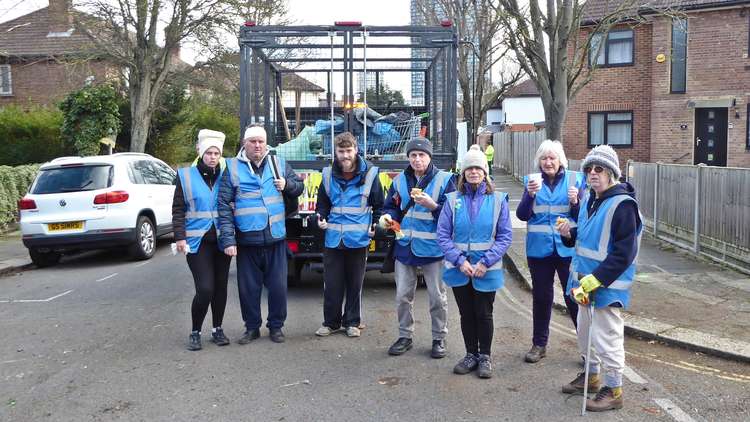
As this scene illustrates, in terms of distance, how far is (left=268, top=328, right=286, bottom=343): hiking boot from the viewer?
6.33m

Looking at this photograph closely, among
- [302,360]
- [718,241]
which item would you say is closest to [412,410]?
[302,360]


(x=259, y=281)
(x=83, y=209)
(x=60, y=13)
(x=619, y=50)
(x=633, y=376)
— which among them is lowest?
(x=633, y=376)

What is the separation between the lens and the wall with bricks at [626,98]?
22922 mm

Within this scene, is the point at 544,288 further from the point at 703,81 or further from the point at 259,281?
the point at 703,81

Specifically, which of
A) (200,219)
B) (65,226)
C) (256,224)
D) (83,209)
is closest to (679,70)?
(83,209)

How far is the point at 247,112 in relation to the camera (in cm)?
819

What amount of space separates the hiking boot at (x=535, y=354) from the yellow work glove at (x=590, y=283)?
4.43 ft

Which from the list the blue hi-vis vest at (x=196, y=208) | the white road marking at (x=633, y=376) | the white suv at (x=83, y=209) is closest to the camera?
the white road marking at (x=633, y=376)

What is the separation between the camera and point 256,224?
614 cm

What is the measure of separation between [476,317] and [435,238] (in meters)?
0.77

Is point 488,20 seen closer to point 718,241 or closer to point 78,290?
point 718,241

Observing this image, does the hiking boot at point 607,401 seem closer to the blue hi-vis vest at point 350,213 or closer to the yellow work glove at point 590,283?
the yellow work glove at point 590,283

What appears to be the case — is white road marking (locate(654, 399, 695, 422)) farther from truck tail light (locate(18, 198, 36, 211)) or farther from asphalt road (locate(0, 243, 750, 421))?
truck tail light (locate(18, 198, 36, 211))

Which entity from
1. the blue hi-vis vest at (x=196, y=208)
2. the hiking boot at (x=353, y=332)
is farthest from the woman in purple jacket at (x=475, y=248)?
the blue hi-vis vest at (x=196, y=208)
